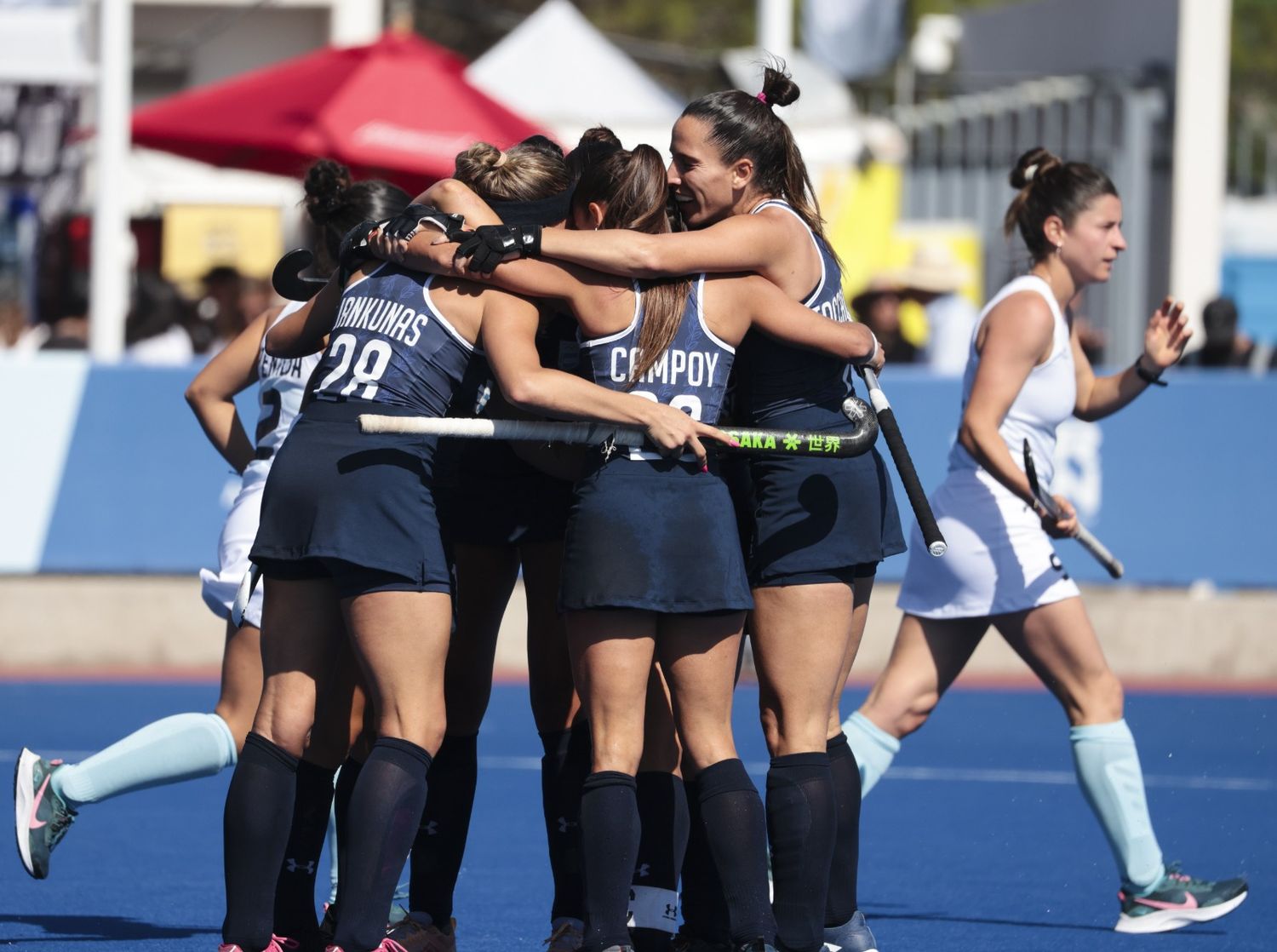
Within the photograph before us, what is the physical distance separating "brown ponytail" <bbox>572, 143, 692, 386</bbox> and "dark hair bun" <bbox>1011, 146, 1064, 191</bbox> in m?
1.81

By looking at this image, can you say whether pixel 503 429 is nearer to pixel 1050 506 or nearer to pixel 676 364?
pixel 676 364

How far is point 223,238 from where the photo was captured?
17.3 m

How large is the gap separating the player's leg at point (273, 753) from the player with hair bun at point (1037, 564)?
1849 millimetres

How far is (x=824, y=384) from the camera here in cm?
500

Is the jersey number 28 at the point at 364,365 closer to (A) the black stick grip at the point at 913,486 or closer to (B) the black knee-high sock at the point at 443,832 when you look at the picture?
(B) the black knee-high sock at the point at 443,832

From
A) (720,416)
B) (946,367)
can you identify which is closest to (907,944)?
(720,416)

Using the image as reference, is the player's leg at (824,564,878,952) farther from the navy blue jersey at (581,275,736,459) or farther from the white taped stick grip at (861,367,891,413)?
the navy blue jersey at (581,275,736,459)

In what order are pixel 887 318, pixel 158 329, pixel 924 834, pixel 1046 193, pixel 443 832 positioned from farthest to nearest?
1. pixel 887 318
2. pixel 158 329
3. pixel 924 834
4. pixel 1046 193
5. pixel 443 832

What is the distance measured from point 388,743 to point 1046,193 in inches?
105

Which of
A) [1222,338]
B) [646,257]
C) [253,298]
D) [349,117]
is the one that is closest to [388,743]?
[646,257]

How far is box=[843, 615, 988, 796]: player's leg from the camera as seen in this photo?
20.0 ft

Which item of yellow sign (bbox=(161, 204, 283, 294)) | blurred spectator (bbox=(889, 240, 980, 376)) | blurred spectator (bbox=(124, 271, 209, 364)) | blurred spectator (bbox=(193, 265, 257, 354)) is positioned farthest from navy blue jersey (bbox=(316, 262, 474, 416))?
yellow sign (bbox=(161, 204, 283, 294))

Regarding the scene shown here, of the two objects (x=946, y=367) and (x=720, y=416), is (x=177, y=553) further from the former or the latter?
(x=720, y=416)

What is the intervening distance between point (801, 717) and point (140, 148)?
9.50m
